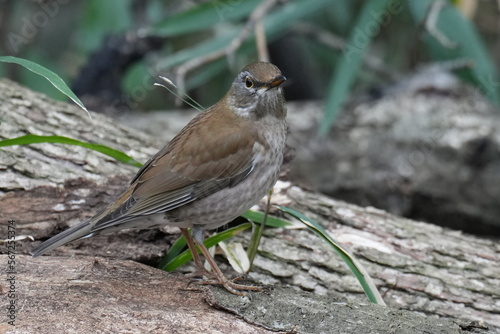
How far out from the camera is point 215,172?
12.5ft

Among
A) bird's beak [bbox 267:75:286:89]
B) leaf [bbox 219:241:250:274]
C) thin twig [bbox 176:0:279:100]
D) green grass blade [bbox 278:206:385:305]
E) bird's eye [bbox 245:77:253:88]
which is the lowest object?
leaf [bbox 219:241:250:274]

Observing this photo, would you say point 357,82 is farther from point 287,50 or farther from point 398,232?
point 398,232

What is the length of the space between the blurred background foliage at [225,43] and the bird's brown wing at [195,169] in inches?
82.0

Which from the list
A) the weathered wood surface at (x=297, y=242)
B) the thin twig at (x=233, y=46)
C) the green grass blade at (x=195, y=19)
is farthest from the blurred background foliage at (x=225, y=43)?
the weathered wood surface at (x=297, y=242)

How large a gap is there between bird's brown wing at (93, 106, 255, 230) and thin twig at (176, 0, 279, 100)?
1.82m

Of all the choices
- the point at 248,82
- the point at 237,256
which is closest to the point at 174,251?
the point at 237,256

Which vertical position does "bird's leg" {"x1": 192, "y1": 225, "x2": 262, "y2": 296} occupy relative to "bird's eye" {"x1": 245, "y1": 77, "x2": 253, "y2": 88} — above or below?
below

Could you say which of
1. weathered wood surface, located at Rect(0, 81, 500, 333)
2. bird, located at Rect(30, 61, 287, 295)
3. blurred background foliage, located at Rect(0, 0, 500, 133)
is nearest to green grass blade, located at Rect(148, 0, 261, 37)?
blurred background foliage, located at Rect(0, 0, 500, 133)

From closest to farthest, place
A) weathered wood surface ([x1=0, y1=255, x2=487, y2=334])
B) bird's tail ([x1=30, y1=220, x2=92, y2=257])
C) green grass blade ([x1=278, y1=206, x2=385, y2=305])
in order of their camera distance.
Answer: weathered wood surface ([x1=0, y1=255, x2=487, y2=334]), bird's tail ([x1=30, y1=220, x2=92, y2=257]), green grass blade ([x1=278, y1=206, x2=385, y2=305])

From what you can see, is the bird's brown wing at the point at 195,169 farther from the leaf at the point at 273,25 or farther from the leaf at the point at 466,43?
the leaf at the point at 466,43

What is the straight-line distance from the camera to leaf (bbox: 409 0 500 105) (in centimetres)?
643

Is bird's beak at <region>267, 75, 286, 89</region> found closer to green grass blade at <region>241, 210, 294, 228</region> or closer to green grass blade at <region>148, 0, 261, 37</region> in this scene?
green grass blade at <region>241, 210, 294, 228</region>

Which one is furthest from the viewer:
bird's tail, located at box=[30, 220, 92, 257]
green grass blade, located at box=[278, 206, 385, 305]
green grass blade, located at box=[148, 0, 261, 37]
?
green grass blade, located at box=[148, 0, 261, 37]

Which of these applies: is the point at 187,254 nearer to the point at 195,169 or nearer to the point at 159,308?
the point at 195,169
